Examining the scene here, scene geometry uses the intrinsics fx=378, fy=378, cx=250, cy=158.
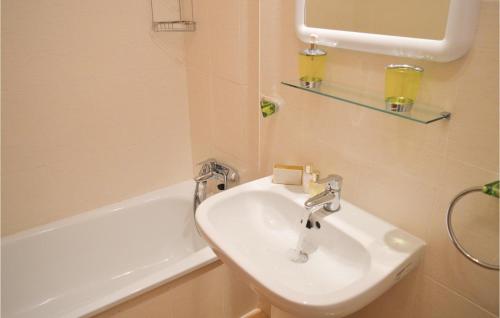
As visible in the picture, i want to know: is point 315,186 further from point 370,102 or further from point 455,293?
point 455,293

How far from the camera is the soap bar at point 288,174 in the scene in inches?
51.5

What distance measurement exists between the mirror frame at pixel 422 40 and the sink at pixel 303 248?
1.60 ft

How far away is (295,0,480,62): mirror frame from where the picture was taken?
804mm

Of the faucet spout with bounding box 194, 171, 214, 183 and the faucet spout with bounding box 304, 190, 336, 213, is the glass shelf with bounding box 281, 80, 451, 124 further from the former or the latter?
the faucet spout with bounding box 194, 171, 214, 183

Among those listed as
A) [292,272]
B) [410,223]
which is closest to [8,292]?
[292,272]

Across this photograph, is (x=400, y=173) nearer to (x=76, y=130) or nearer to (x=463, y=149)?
(x=463, y=149)

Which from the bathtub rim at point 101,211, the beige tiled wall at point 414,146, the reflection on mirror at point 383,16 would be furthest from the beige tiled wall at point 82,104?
the reflection on mirror at point 383,16

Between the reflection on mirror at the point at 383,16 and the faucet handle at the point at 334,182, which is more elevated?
the reflection on mirror at the point at 383,16

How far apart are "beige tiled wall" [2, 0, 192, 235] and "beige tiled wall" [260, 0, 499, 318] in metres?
0.71

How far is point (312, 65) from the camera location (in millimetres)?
1153

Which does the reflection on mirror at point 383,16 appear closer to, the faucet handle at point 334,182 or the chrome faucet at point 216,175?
the faucet handle at point 334,182

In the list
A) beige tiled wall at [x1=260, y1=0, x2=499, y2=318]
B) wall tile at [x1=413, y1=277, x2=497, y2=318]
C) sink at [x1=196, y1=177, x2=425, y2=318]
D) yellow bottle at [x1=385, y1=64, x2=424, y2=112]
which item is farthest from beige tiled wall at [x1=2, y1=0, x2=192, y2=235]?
wall tile at [x1=413, y1=277, x2=497, y2=318]

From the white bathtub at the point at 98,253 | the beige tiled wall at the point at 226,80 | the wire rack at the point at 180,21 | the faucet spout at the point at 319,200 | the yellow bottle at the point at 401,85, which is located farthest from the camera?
the wire rack at the point at 180,21

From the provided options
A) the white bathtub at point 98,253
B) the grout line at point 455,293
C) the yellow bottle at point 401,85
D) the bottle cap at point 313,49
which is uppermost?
the bottle cap at point 313,49
